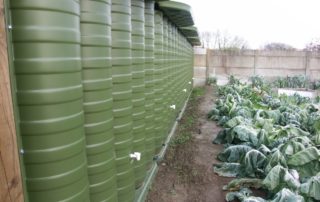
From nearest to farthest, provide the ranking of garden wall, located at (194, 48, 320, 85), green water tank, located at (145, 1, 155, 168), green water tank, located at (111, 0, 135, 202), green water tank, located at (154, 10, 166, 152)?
1. green water tank, located at (111, 0, 135, 202)
2. green water tank, located at (145, 1, 155, 168)
3. green water tank, located at (154, 10, 166, 152)
4. garden wall, located at (194, 48, 320, 85)

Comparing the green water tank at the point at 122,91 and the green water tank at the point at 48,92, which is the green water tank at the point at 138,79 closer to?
the green water tank at the point at 122,91

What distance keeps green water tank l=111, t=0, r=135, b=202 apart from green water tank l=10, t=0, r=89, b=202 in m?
0.87

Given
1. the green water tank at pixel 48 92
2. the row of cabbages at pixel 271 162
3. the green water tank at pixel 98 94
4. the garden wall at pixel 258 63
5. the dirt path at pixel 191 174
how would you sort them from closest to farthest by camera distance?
the green water tank at pixel 48 92, the green water tank at pixel 98 94, the row of cabbages at pixel 271 162, the dirt path at pixel 191 174, the garden wall at pixel 258 63

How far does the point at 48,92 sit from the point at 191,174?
3.56 meters

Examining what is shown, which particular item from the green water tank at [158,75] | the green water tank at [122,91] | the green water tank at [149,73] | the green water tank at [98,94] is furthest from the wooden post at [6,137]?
the green water tank at [158,75]

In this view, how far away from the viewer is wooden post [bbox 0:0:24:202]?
1.34 meters

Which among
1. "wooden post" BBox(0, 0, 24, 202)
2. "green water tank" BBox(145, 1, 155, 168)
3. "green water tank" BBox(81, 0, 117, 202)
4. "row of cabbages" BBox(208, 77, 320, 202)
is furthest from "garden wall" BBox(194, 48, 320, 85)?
"wooden post" BBox(0, 0, 24, 202)

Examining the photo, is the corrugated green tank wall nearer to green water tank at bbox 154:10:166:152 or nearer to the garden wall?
green water tank at bbox 154:10:166:152

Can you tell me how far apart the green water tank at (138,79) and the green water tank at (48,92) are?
4.94 ft

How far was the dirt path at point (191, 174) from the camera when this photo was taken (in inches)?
162

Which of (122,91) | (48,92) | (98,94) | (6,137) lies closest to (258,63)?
(122,91)

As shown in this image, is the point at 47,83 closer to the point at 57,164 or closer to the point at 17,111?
the point at 17,111

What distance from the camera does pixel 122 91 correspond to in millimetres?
2756

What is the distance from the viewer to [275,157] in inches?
169
